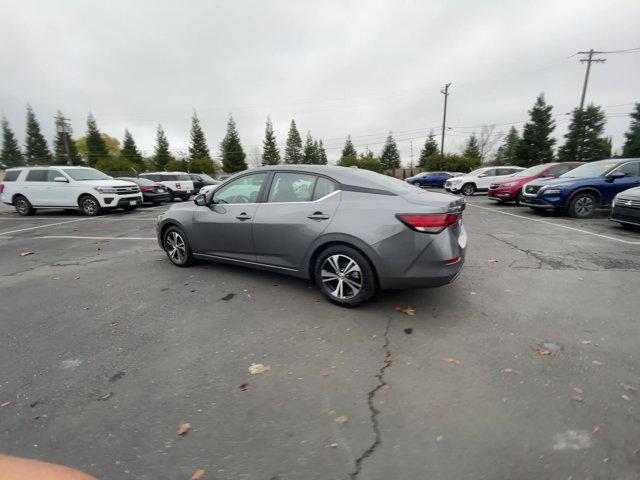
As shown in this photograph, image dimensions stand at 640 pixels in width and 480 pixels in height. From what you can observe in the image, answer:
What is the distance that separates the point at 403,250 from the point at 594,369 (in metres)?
1.70

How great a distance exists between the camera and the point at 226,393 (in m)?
2.30

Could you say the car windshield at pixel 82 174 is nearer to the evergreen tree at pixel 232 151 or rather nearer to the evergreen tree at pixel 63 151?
the evergreen tree at pixel 232 151

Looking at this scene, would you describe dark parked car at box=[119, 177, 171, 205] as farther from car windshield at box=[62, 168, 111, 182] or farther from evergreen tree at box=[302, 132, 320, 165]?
evergreen tree at box=[302, 132, 320, 165]

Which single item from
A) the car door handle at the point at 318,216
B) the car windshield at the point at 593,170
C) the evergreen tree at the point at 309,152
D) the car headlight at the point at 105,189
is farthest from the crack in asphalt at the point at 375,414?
the evergreen tree at the point at 309,152

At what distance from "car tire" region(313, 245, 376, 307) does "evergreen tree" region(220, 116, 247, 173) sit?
59254 millimetres

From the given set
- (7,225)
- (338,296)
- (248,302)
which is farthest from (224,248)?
(7,225)

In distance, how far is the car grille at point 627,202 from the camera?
694 cm

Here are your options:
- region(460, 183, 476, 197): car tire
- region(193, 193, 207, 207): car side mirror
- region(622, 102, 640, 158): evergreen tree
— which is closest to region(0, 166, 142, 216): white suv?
region(193, 193, 207, 207): car side mirror

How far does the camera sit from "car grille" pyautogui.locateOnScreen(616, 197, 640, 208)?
694 centimetres

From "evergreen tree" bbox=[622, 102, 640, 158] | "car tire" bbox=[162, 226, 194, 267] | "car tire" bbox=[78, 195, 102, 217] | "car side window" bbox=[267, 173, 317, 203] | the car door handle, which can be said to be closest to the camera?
the car door handle

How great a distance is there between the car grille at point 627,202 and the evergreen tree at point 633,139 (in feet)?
87.5

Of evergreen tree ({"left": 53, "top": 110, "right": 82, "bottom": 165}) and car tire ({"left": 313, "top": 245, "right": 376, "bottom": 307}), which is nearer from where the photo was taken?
car tire ({"left": 313, "top": 245, "right": 376, "bottom": 307})

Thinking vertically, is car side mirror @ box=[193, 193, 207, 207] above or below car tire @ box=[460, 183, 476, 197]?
above

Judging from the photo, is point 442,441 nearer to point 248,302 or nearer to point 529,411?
point 529,411
